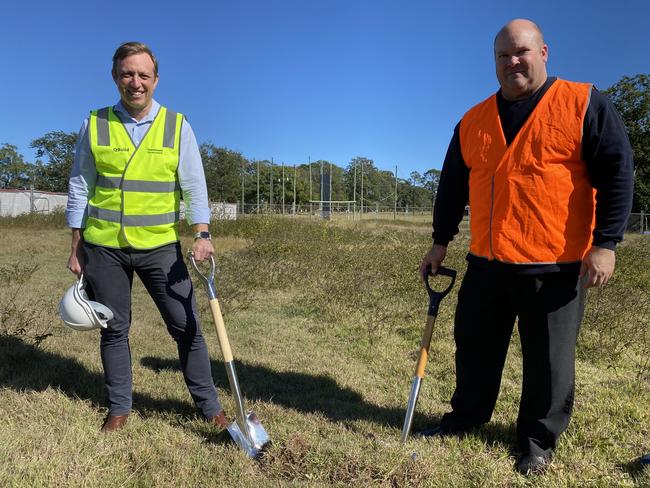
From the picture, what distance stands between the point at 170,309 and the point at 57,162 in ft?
211

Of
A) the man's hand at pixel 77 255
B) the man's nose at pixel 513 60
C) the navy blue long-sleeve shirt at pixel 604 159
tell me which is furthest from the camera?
the man's hand at pixel 77 255

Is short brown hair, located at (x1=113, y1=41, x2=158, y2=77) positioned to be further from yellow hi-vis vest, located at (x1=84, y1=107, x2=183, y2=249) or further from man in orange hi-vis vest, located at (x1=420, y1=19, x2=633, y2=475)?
man in orange hi-vis vest, located at (x1=420, y1=19, x2=633, y2=475)

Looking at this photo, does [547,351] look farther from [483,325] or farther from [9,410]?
[9,410]

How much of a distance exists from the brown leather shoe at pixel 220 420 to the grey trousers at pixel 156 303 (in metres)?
0.02

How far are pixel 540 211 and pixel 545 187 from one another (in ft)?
0.35

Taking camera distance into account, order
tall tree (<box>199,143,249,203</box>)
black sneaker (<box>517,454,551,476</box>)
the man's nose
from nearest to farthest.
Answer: the man's nose → black sneaker (<box>517,454,551,476</box>) → tall tree (<box>199,143,249,203</box>)

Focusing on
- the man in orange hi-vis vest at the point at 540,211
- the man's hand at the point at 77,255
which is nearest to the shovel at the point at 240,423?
the man's hand at the point at 77,255

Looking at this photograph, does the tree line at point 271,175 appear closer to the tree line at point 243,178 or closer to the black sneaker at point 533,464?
the tree line at point 243,178

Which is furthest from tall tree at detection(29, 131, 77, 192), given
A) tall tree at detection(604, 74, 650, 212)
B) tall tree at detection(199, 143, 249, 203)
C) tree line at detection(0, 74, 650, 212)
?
tall tree at detection(604, 74, 650, 212)

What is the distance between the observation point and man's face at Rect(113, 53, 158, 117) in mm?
2557

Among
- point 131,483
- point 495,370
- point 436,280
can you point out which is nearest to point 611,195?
point 495,370

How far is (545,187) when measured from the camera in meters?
2.23

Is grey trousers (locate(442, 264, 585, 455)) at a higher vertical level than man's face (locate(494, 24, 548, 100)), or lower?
lower

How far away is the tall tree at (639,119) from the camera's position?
32.6 m
